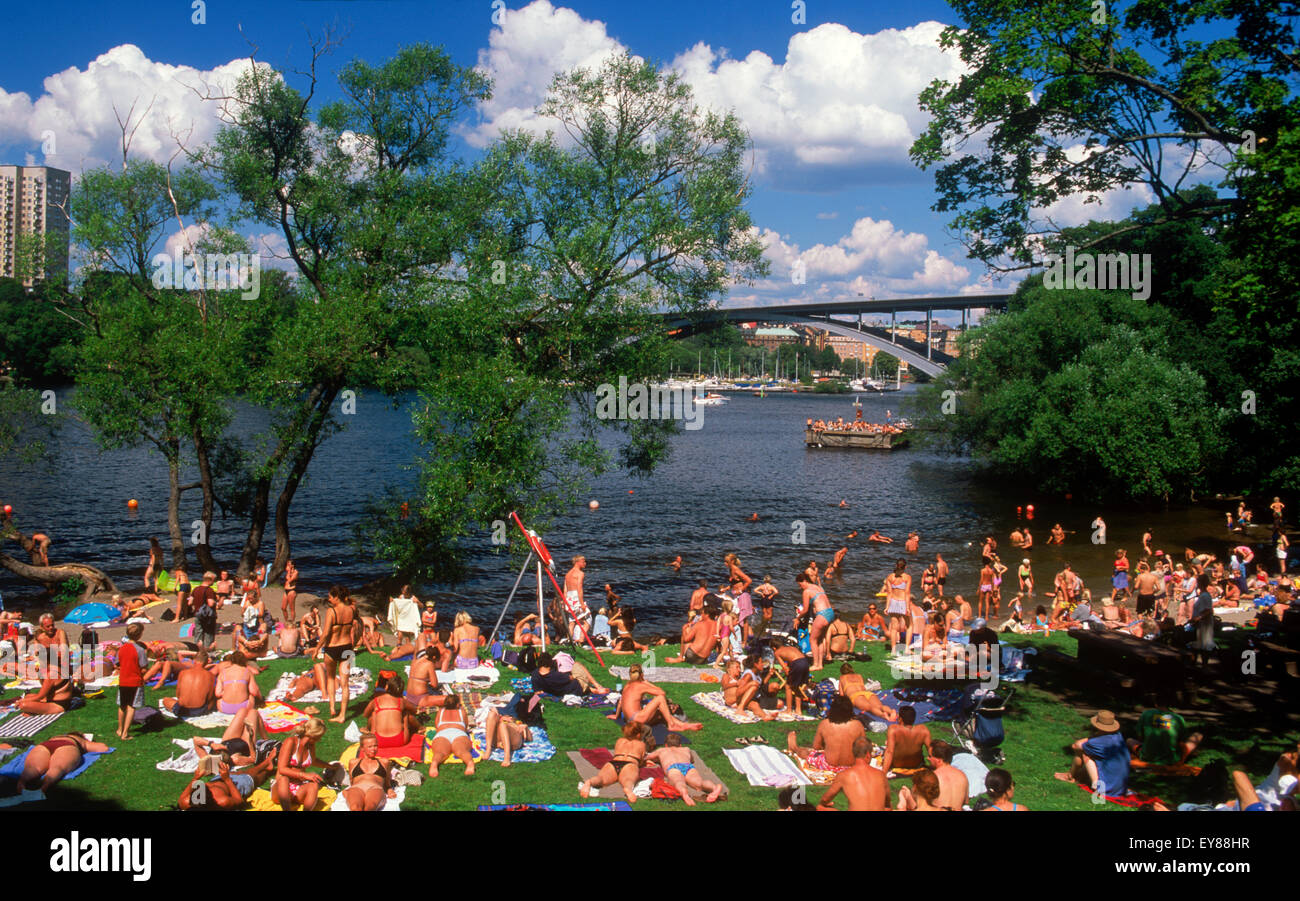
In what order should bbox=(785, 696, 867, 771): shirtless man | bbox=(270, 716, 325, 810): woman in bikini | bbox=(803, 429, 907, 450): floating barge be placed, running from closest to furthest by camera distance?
bbox=(270, 716, 325, 810): woman in bikini, bbox=(785, 696, 867, 771): shirtless man, bbox=(803, 429, 907, 450): floating barge

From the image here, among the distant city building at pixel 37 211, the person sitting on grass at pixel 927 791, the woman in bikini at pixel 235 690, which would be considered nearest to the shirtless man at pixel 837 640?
the person sitting on grass at pixel 927 791

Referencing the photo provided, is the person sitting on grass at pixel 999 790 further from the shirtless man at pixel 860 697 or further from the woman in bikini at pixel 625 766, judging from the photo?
the woman in bikini at pixel 625 766

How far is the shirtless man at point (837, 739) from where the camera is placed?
32.9ft

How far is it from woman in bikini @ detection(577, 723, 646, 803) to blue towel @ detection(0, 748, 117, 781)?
16.8ft

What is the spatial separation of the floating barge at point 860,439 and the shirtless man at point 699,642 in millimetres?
62087

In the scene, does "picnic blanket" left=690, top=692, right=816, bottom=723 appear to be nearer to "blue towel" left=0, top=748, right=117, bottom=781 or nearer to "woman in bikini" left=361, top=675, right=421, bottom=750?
"woman in bikini" left=361, top=675, right=421, bottom=750

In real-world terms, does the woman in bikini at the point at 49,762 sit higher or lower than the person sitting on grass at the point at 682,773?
higher

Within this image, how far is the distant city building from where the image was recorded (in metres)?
22.1

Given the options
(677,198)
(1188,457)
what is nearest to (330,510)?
(677,198)

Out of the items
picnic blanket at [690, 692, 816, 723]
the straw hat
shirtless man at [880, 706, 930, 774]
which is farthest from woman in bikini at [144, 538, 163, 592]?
the straw hat

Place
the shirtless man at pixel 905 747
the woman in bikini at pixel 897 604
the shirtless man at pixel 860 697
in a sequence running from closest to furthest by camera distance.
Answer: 1. the shirtless man at pixel 905 747
2. the shirtless man at pixel 860 697
3. the woman in bikini at pixel 897 604

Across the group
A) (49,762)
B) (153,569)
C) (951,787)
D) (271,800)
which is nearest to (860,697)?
(951,787)
